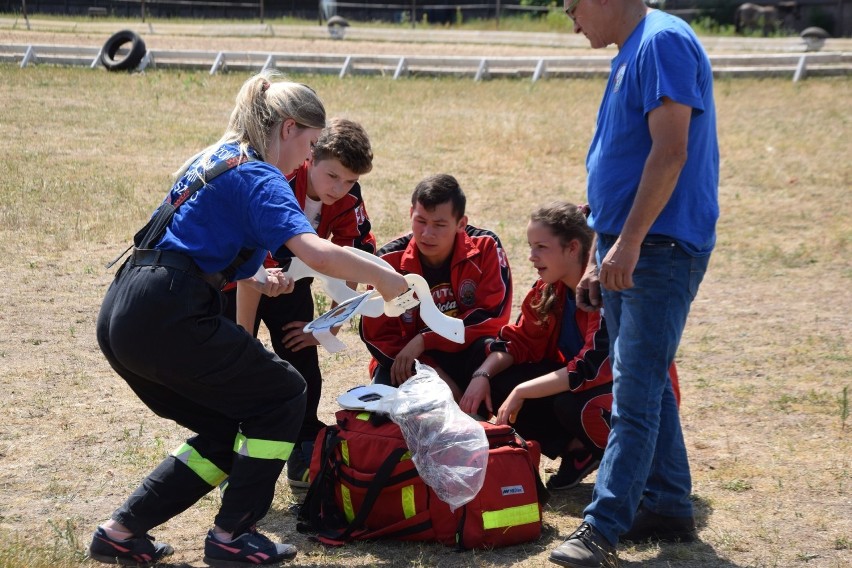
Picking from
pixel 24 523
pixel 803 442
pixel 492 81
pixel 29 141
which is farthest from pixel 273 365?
pixel 492 81

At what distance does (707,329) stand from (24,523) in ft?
15.1

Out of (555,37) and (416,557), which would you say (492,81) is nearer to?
(555,37)

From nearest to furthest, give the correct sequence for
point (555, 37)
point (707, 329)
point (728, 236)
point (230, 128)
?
point (230, 128) < point (707, 329) < point (728, 236) < point (555, 37)

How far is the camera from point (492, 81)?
62.6 ft

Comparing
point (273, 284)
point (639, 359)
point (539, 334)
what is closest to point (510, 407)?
point (539, 334)

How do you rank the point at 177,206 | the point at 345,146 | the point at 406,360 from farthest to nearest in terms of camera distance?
1. the point at 406,360
2. the point at 345,146
3. the point at 177,206

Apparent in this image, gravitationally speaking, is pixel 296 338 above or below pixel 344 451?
above

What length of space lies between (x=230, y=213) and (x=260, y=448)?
801mm

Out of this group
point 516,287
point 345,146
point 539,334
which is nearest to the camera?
point 345,146

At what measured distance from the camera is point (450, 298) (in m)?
4.71

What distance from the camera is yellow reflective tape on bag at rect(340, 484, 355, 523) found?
376 cm

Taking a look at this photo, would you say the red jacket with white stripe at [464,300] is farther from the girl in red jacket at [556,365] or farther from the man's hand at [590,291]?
the man's hand at [590,291]

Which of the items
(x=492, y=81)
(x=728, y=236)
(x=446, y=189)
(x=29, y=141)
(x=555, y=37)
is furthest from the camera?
(x=555, y=37)

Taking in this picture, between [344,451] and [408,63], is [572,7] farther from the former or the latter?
[408,63]
